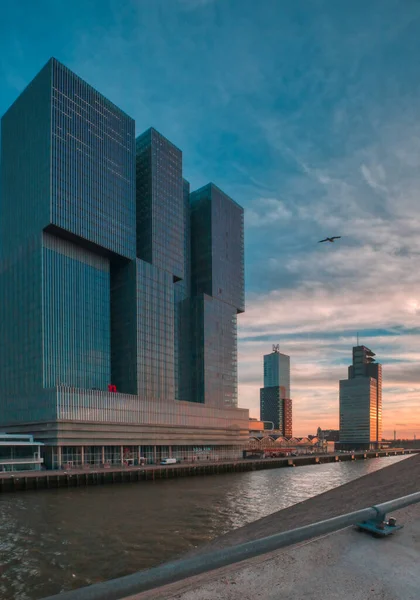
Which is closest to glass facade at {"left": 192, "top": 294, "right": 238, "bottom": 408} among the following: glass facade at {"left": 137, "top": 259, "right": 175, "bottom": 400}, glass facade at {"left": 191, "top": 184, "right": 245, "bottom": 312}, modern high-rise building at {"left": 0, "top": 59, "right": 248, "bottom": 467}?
modern high-rise building at {"left": 0, "top": 59, "right": 248, "bottom": 467}

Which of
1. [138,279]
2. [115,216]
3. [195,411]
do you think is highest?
[115,216]

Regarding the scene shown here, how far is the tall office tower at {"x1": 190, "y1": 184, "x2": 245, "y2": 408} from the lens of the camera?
15950 cm

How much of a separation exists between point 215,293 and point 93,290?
50.4 m

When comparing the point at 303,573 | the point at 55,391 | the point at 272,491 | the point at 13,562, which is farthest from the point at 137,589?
the point at 55,391

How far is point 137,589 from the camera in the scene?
13.5 feet

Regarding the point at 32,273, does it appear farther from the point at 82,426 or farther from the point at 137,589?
the point at 137,589

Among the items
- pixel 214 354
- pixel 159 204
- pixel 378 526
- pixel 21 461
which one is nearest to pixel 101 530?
pixel 378 526

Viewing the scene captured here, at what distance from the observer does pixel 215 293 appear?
16712 centimetres

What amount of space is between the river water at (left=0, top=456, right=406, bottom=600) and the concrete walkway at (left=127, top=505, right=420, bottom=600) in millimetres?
16540

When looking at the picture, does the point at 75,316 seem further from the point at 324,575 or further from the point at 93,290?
the point at 324,575

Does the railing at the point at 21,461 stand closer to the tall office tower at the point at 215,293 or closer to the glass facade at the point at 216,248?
the tall office tower at the point at 215,293

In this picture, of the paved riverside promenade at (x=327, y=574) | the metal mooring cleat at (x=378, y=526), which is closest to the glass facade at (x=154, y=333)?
the metal mooring cleat at (x=378, y=526)

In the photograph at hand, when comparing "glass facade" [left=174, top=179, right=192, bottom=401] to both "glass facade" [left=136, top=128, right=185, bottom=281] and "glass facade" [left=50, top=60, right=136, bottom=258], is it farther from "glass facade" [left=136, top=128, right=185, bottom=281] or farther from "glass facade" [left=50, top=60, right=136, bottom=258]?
"glass facade" [left=50, top=60, right=136, bottom=258]

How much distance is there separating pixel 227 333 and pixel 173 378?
3612cm
